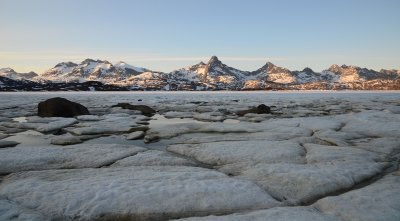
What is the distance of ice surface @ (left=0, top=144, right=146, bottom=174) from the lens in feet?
21.1

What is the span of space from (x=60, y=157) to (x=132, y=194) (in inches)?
121

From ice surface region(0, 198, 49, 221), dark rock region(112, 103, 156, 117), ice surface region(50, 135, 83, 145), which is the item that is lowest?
dark rock region(112, 103, 156, 117)

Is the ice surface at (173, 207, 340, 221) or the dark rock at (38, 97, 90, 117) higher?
the dark rock at (38, 97, 90, 117)

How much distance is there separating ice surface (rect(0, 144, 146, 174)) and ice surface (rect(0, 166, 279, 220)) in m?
0.76

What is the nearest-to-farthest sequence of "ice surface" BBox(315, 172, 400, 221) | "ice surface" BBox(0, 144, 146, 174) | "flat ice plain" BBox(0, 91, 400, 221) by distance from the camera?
1. "ice surface" BBox(315, 172, 400, 221)
2. "flat ice plain" BBox(0, 91, 400, 221)
3. "ice surface" BBox(0, 144, 146, 174)

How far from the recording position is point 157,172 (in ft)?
18.8

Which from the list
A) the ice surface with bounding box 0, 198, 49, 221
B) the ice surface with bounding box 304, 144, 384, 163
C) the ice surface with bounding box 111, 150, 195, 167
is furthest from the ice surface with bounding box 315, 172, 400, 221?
the ice surface with bounding box 0, 198, 49, 221

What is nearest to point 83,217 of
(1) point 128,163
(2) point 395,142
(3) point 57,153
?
(1) point 128,163

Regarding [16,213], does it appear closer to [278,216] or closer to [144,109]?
[278,216]

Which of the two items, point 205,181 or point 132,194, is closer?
point 132,194

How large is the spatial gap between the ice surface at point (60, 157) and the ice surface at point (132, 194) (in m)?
0.76

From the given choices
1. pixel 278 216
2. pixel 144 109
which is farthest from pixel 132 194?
pixel 144 109

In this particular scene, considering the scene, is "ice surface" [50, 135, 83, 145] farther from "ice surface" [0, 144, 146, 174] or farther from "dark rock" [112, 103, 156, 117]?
"dark rock" [112, 103, 156, 117]

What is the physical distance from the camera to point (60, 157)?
6.98 metres
